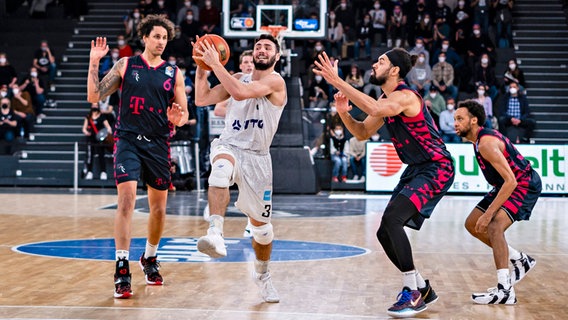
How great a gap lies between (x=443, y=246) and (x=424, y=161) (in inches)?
165

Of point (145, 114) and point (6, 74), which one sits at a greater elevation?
point (6, 74)

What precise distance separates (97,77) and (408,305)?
10.3 feet

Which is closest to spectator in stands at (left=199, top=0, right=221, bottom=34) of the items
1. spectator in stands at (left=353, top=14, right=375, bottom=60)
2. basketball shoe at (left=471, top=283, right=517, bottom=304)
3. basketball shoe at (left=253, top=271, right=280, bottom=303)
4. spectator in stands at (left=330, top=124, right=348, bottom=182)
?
spectator in stands at (left=353, top=14, right=375, bottom=60)

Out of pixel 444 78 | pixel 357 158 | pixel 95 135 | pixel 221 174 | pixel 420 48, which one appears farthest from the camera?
pixel 420 48

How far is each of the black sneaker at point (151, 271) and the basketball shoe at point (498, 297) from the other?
2.67m

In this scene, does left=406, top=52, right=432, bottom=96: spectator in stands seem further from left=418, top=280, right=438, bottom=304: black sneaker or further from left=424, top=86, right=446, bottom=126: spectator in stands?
left=418, top=280, right=438, bottom=304: black sneaker

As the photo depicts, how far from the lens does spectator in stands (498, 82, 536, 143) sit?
2222 cm

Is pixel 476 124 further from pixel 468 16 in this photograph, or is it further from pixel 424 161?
pixel 468 16

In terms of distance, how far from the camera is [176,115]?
791 centimetres

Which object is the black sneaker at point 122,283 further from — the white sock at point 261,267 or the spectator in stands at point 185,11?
the spectator in stands at point 185,11

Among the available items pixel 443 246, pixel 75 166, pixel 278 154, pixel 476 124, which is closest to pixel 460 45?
pixel 278 154

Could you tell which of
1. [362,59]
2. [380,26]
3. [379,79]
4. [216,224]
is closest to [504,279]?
[379,79]

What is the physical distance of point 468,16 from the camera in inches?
985

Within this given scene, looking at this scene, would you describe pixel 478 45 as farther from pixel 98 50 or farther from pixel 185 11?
pixel 98 50
